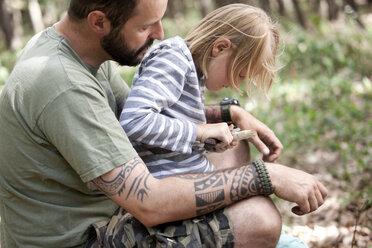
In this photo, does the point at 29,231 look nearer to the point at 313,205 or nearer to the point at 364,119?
the point at 313,205

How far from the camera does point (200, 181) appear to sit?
7.22 feet

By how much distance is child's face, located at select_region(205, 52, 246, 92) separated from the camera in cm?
270

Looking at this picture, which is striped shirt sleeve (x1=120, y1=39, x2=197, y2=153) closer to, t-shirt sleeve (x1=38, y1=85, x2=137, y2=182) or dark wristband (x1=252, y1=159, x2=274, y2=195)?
t-shirt sleeve (x1=38, y1=85, x2=137, y2=182)

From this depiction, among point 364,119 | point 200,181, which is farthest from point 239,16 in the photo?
point 364,119

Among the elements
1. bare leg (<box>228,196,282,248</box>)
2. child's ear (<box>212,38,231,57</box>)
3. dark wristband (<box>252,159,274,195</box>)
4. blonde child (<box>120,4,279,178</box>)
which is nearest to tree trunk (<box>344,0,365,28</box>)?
blonde child (<box>120,4,279,178</box>)

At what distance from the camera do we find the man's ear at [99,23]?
2191 mm

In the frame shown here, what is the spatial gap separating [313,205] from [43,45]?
166cm

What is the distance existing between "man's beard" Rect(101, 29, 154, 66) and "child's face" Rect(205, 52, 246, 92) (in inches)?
20.0

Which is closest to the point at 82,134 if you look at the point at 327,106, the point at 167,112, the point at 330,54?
the point at 167,112

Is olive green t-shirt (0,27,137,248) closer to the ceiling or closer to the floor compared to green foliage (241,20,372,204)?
closer to the ceiling

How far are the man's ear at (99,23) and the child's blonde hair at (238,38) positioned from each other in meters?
0.62

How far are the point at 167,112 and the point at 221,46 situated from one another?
594 millimetres

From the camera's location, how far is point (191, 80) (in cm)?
253

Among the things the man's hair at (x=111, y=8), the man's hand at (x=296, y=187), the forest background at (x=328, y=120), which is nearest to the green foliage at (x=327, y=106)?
the forest background at (x=328, y=120)
